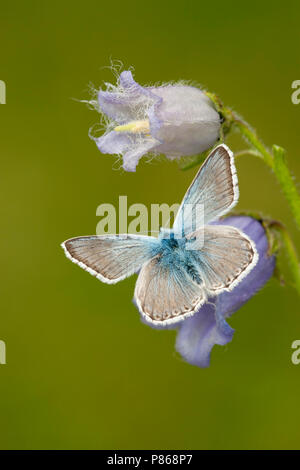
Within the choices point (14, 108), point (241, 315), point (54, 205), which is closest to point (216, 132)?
point (241, 315)

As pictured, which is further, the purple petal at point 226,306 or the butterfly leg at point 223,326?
the purple petal at point 226,306

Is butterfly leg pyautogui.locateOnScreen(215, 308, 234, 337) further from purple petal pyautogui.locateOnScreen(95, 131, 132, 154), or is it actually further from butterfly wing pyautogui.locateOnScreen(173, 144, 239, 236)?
purple petal pyautogui.locateOnScreen(95, 131, 132, 154)

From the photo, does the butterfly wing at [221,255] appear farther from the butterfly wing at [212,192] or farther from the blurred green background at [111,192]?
the blurred green background at [111,192]

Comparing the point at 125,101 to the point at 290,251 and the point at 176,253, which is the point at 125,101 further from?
the point at 290,251

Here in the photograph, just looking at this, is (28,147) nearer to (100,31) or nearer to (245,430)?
(100,31)
